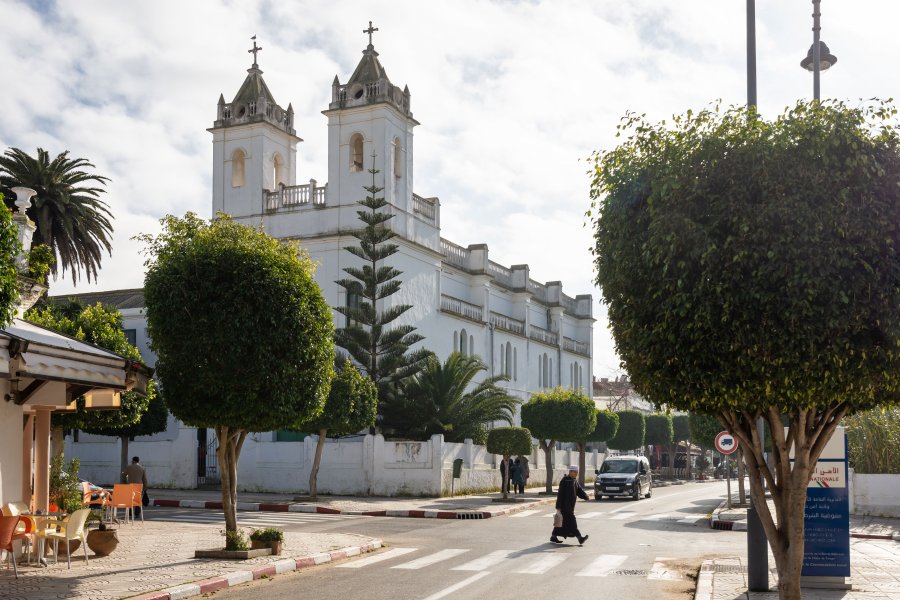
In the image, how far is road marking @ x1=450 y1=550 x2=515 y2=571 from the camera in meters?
14.6

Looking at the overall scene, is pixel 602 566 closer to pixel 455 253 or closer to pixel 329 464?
pixel 329 464

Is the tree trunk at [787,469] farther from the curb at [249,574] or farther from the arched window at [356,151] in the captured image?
the arched window at [356,151]

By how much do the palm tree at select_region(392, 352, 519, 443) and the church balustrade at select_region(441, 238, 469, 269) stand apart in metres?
11.2

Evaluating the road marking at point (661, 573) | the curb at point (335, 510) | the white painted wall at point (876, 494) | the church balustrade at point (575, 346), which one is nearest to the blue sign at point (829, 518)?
the road marking at point (661, 573)

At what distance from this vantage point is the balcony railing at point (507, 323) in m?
52.8

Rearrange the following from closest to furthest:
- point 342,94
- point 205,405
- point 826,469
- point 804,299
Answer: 1. point 804,299
2. point 826,469
3. point 205,405
4. point 342,94

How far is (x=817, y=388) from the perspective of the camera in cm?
779

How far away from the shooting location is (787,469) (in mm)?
8547

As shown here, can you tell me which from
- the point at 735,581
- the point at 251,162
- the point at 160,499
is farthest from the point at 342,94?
the point at 735,581

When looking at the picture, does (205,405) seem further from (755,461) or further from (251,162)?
(251,162)

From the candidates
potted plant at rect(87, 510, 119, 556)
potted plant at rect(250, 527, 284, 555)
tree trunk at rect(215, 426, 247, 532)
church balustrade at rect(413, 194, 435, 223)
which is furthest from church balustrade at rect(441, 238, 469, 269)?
potted plant at rect(87, 510, 119, 556)

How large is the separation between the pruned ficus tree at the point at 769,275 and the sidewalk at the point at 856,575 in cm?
349

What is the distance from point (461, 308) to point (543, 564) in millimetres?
33594

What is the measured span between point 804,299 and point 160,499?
26331mm
